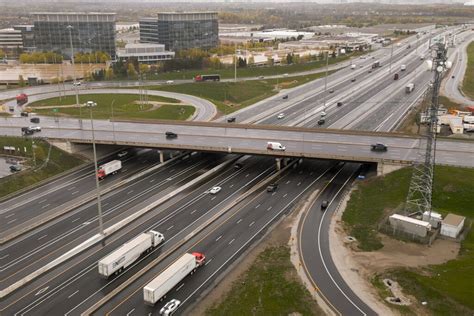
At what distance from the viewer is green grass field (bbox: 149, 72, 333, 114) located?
444 feet

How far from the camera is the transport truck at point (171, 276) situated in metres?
43.8

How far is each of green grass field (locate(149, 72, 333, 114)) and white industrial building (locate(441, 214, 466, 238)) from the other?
76.8 m

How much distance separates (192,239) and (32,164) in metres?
38.2

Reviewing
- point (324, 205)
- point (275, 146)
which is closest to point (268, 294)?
point (324, 205)

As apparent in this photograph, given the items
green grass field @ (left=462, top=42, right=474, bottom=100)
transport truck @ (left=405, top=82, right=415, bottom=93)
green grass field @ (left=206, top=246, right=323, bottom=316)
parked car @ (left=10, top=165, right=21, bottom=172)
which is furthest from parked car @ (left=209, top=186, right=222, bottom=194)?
green grass field @ (left=462, top=42, right=474, bottom=100)

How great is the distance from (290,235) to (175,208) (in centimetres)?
1732

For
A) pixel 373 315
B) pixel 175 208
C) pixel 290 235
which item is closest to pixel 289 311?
pixel 373 315

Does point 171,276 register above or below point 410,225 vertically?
below

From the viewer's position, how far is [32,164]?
80188mm

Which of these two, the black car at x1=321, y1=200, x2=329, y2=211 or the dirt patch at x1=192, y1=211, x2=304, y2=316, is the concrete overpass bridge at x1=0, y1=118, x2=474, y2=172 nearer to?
the black car at x1=321, y1=200, x2=329, y2=211

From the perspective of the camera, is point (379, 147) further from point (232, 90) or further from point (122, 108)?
point (232, 90)

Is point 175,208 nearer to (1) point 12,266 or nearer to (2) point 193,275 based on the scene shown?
(2) point 193,275

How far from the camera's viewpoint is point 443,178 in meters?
69.3

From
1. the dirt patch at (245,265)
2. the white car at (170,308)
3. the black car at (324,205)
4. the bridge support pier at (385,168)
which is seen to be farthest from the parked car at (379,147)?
the white car at (170,308)
